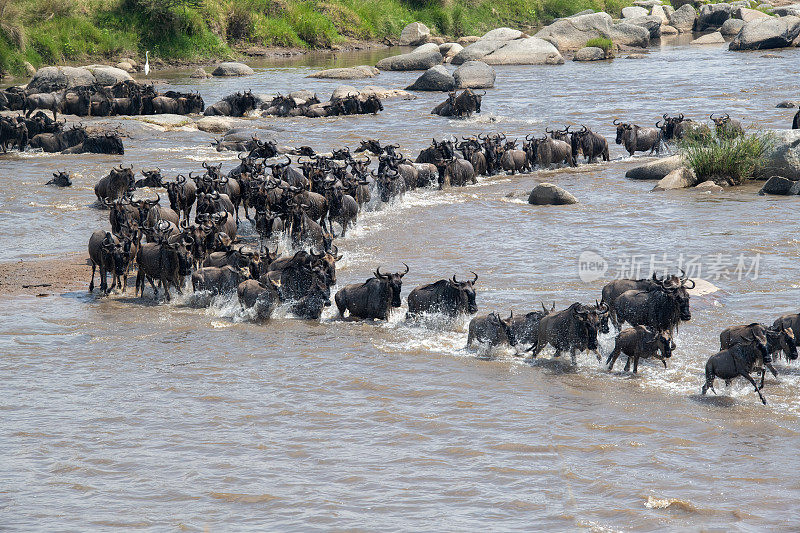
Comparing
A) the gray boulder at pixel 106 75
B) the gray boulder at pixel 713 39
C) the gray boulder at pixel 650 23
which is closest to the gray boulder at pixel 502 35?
the gray boulder at pixel 650 23

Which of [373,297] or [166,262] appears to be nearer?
[373,297]

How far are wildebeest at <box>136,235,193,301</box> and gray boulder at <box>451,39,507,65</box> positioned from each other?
38.6m

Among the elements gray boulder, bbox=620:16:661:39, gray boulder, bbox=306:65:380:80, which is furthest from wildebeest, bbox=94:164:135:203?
gray boulder, bbox=620:16:661:39

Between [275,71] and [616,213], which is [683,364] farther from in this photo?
[275,71]

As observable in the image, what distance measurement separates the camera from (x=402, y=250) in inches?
633

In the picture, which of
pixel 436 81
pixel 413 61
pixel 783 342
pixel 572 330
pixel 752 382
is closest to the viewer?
pixel 752 382

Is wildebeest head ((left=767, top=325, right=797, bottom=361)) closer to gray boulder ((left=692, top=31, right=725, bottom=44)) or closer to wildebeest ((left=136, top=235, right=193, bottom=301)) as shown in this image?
wildebeest ((left=136, top=235, right=193, bottom=301))

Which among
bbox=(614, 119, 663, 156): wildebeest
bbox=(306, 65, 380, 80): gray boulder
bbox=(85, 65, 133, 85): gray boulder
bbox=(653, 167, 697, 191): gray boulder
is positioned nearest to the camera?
bbox=(653, 167, 697, 191): gray boulder

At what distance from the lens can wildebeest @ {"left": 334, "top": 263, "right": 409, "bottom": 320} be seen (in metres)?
12.2

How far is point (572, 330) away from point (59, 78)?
33833 millimetres

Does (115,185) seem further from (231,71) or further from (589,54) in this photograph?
(589,54)

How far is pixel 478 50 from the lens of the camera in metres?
50.8

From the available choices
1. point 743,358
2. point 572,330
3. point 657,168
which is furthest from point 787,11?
point 743,358

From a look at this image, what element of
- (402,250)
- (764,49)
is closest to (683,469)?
(402,250)
